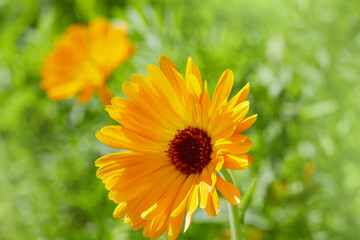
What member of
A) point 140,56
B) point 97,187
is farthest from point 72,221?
point 140,56

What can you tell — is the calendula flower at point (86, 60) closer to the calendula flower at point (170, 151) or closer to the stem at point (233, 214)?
the calendula flower at point (170, 151)

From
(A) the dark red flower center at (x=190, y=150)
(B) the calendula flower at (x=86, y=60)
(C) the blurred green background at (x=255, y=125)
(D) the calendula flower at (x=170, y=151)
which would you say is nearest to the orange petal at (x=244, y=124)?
(D) the calendula flower at (x=170, y=151)

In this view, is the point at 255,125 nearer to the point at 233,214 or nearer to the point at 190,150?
the point at 190,150

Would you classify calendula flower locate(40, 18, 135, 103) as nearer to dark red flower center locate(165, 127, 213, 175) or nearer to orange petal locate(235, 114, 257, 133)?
dark red flower center locate(165, 127, 213, 175)

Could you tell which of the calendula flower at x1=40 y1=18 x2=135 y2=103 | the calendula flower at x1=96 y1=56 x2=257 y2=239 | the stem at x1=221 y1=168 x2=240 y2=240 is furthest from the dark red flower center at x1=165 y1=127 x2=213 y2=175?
the calendula flower at x1=40 y1=18 x2=135 y2=103

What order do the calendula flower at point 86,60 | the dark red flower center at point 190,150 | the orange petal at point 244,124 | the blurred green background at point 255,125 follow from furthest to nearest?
the calendula flower at point 86,60, the blurred green background at point 255,125, the dark red flower center at point 190,150, the orange petal at point 244,124

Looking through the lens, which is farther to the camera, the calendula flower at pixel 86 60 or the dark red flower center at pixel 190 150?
the calendula flower at pixel 86 60

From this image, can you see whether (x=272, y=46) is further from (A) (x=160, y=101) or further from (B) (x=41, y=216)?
(B) (x=41, y=216)

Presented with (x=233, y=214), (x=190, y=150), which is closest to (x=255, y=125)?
(x=190, y=150)
